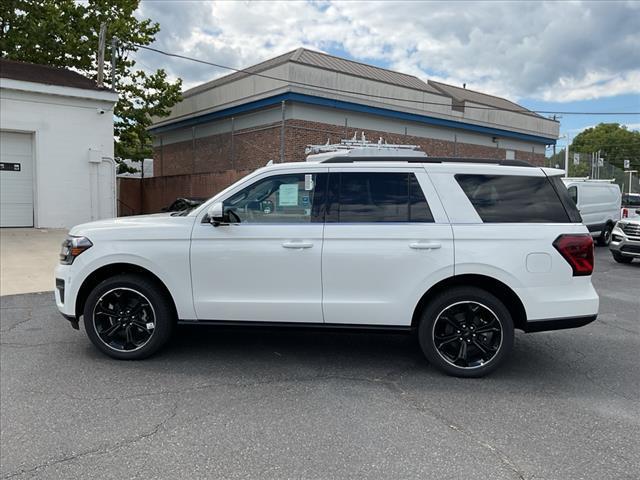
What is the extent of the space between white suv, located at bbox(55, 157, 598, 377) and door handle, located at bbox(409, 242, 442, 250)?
1 cm

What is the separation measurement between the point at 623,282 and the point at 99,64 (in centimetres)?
1763

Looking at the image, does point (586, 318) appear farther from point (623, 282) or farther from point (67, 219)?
point (67, 219)

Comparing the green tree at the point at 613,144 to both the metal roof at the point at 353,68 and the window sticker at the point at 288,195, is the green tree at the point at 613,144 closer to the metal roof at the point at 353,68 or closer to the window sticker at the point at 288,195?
the metal roof at the point at 353,68

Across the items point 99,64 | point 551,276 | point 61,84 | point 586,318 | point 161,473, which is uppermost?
point 99,64

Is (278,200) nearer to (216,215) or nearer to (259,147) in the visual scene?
(216,215)

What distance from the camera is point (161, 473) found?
3.00 m

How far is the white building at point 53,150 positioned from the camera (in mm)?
15555

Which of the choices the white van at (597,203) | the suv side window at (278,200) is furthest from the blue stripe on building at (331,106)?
the suv side window at (278,200)

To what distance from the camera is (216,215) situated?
14.8ft

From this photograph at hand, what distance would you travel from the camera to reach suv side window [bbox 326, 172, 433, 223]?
455 cm

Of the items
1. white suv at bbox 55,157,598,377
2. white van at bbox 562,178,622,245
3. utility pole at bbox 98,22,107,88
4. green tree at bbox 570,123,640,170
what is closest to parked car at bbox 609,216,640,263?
white van at bbox 562,178,622,245

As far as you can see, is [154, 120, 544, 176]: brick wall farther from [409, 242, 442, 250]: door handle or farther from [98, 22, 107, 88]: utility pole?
[409, 242, 442, 250]: door handle

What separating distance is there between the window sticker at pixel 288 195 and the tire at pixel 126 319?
4.62 feet

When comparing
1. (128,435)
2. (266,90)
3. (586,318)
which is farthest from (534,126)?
(128,435)
